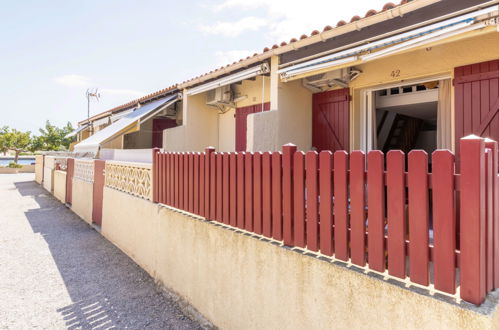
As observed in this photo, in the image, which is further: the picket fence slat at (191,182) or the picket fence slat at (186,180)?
the picket fence slat at (186,180)

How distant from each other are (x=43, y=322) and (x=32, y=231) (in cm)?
662

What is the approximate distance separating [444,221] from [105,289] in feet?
18.4

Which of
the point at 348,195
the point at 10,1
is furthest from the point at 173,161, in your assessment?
the point at 10,1

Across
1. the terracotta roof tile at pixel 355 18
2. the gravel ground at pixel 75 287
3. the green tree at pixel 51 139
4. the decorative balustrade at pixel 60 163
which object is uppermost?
the green tree at pixel 51 139

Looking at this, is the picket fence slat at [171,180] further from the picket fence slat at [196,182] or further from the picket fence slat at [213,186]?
the picket fence slat at [213,186]

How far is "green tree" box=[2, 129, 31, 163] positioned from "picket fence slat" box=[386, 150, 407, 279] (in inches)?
2059

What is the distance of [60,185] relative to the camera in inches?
613

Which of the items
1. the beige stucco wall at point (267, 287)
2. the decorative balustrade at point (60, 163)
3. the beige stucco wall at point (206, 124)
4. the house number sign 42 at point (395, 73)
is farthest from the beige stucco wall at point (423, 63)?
the decorative balustrade at point (60, 163)

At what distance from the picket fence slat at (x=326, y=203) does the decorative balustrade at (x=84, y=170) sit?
9.87m

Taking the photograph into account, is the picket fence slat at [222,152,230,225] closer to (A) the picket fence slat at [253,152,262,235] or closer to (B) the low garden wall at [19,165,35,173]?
(A) the picket fence slat at [253,152,262,235]

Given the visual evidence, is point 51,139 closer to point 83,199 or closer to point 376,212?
point 83,199

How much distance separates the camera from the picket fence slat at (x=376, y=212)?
249cm

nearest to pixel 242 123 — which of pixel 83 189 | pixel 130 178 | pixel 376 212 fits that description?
pixel 130 178

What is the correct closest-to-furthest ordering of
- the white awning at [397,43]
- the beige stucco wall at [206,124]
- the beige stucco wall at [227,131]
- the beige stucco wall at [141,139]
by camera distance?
the white awning at [397,43], the beige stucco wall at [206,124], the beige stucco wall at [227,131], the beige stucco wall at [141,139]
